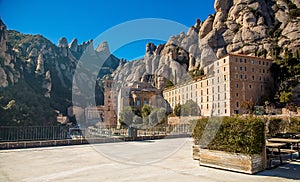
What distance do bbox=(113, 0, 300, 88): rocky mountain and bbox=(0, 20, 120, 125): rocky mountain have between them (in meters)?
17.3

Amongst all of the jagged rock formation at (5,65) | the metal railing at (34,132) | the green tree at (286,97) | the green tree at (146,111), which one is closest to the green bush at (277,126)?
the metal railing at (34,132)

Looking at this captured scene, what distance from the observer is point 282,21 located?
58.7m

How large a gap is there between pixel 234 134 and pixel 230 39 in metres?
62.3

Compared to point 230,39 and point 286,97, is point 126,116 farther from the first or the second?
point 230,39

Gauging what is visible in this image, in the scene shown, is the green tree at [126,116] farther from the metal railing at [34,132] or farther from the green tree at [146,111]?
the metal railing at [34,132]

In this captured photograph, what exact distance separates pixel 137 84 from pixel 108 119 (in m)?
14.6

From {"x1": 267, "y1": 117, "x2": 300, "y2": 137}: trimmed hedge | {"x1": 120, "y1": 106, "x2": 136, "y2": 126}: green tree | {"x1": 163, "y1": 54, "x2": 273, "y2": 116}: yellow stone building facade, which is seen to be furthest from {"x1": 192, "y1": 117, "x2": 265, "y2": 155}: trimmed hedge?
{"x1": 120, "y1": 106, "x2": 136, "y2": 126}: green tree

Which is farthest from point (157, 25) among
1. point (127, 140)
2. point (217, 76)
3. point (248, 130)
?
point (217, 76)

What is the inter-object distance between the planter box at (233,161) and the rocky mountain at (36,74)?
1886 centimetres

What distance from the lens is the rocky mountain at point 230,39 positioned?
176ft

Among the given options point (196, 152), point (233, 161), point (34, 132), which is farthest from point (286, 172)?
point (34, 132)

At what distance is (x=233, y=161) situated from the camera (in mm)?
5613

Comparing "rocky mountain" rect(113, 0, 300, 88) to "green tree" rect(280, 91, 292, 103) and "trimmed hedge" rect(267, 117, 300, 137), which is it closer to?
"green tree" rect(280, 91, 292, 103)

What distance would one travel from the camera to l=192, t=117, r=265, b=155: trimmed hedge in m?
5.37
